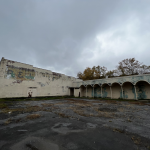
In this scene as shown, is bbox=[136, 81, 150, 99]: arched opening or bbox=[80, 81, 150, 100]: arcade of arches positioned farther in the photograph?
bbox=[80, 81, 150, 100]: arcade of arches

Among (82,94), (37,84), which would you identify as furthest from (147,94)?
(37,84)

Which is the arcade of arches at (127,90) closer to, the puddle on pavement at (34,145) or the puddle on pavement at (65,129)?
the puddle on pavement at (65,129)

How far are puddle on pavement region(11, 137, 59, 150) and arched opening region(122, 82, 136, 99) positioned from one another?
60.9 feet

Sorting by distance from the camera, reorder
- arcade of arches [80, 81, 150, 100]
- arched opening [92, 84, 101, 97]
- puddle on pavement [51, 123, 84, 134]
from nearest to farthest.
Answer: puddle on pavement [51, 123, 84, 134], arcade of arches [80, 81, 150, 100], arched opening [92, 84, 101, 97]

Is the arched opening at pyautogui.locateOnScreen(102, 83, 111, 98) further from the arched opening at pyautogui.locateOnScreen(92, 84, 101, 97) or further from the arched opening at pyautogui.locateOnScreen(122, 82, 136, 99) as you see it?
the arched opening at pyautogui.locateOnScreen(122, 82, 136, 99)

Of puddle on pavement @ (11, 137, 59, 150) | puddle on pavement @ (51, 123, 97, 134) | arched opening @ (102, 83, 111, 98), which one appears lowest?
puddle on pavement @ (51, 123, 97, 134)

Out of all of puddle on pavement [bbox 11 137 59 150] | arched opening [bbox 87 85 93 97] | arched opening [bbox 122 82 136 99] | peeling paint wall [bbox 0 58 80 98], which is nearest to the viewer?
puddle on pavement [bbox 11 137 59 150]

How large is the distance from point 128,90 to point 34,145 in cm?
1903

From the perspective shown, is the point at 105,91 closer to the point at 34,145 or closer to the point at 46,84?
the point at 46,84

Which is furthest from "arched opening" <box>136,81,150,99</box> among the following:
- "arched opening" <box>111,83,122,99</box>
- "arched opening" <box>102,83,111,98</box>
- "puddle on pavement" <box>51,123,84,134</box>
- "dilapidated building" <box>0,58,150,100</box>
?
"puddle on pavement" <box>51,123,84,134</box>

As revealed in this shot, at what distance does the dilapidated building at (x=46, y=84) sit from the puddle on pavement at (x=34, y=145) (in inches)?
592

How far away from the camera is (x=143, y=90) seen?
1530cm

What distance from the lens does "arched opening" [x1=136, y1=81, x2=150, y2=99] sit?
14875mm

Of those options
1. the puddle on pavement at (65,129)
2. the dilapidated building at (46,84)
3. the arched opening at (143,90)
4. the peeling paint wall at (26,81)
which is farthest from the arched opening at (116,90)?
the puddle on pavement at (65,129)
